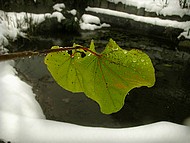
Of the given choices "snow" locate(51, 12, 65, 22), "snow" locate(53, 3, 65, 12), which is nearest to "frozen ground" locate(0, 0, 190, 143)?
"snow" locate(51, 12, 65, 22)

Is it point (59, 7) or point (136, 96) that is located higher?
point (59, 7)

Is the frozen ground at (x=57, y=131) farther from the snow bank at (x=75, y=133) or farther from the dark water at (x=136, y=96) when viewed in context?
the dark water at (x=136, y=96)

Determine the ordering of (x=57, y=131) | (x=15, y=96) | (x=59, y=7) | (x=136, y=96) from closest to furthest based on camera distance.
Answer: (x=57, y=131), (x=15, y=96), (x=136, y=96), (x=59, y=7)

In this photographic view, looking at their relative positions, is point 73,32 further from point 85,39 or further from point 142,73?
point 142,73

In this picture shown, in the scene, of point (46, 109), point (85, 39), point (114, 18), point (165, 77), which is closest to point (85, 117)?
point (46, 109)

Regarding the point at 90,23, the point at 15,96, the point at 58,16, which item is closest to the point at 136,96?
the point at 15,96

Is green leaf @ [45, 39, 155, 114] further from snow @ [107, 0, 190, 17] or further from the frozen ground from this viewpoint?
snow @ [107, 0, 190, 17]

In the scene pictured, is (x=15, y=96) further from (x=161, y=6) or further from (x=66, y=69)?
(x=161, y=6)
